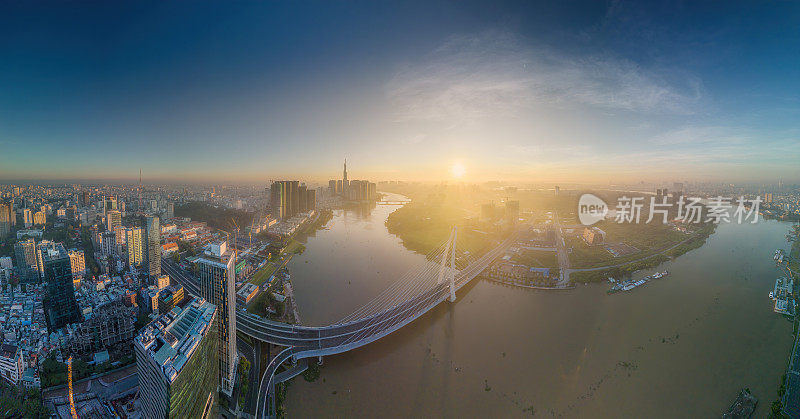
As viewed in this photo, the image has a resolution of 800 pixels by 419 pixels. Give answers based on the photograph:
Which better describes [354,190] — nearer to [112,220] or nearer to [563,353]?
[112,220]

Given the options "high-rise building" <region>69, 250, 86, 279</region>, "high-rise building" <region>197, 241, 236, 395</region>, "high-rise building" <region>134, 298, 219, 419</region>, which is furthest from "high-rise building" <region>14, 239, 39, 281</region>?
"high-rise building" <region>134, 298, 219, 419</region>

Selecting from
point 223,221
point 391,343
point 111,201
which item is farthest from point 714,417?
point 111,201

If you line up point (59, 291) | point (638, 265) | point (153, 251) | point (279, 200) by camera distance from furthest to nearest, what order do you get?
point (279, 200)
point (638, 265)
point (153, 251)
point (59, 291)

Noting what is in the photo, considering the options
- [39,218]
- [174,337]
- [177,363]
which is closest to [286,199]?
[39,218]

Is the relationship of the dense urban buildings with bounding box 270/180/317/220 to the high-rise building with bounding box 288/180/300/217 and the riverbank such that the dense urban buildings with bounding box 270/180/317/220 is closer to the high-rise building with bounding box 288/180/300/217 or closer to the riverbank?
the high-rise building with bounding box 288/180/300/217

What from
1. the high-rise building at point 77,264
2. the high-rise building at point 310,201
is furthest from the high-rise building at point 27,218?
the high-rise building at point 310,201

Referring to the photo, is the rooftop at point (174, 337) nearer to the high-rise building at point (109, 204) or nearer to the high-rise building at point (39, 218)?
the high-rise building at point (39, 218)

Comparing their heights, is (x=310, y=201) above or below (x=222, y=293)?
above
